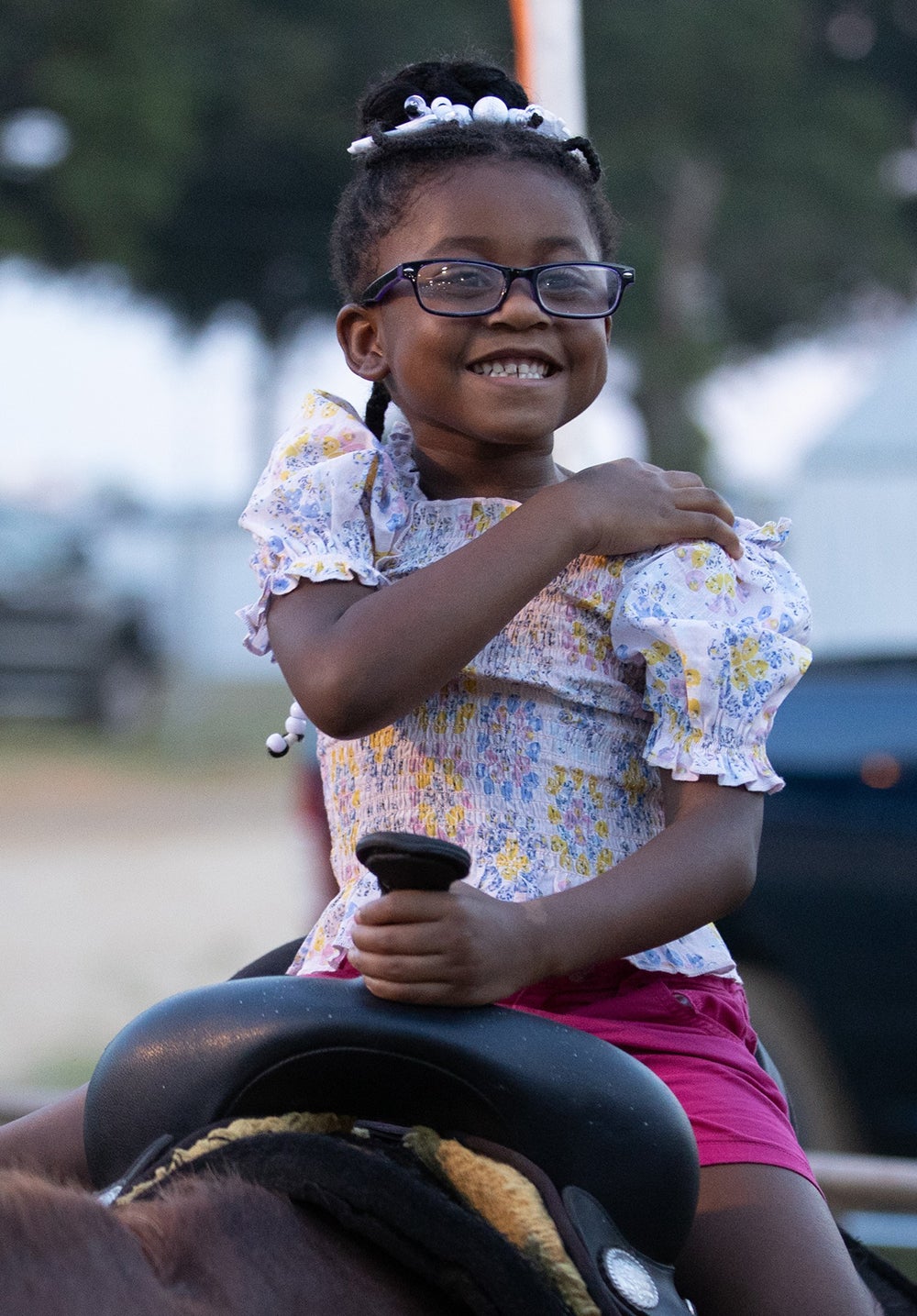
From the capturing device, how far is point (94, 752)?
61.9 feet

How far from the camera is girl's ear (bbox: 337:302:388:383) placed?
216cm

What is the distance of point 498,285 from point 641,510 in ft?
0.97

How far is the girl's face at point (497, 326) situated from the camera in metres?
1.97

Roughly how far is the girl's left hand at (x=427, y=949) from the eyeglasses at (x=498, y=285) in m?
0.71

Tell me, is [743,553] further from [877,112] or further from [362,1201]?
[877,112]

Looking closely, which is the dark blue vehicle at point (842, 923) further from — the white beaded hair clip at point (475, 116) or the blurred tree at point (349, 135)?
the blurred tree at point (349, 135)

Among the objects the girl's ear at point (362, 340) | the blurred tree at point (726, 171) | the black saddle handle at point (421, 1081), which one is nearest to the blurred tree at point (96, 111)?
the blurred tree at point (726, 171)

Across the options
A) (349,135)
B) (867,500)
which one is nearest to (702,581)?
(867,500)

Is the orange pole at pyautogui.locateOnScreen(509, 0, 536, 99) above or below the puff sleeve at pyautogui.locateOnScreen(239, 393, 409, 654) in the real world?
above

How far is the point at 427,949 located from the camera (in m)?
1.51

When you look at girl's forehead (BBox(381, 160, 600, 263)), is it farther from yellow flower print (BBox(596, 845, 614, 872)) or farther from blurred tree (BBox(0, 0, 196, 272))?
blurred tree (BBox(0, 0, 196, 272))

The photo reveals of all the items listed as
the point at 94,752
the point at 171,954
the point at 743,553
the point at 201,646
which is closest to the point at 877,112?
the point at 201,646

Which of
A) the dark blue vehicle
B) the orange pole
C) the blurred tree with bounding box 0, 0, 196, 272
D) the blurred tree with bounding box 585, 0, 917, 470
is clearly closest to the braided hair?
the orange pole

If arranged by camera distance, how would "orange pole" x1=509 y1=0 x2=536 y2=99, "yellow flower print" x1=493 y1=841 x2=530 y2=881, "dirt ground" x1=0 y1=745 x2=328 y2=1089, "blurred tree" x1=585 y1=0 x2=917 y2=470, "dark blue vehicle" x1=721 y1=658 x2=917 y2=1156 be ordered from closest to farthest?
1. "yellow flower print" x1=493 y1=841 x2=530 y2=881
2. "orange pole" x1=509 y1=0 x2=536 y2=99
3. "dark blue vehicle" x1=721 y1=658 x2=917 y2=1156
4. "dirt ground" x1=0 y1=745 x2=328 y2=1089
5. "blurred tree" x1=585 y1=0 x2=917 y2=470
